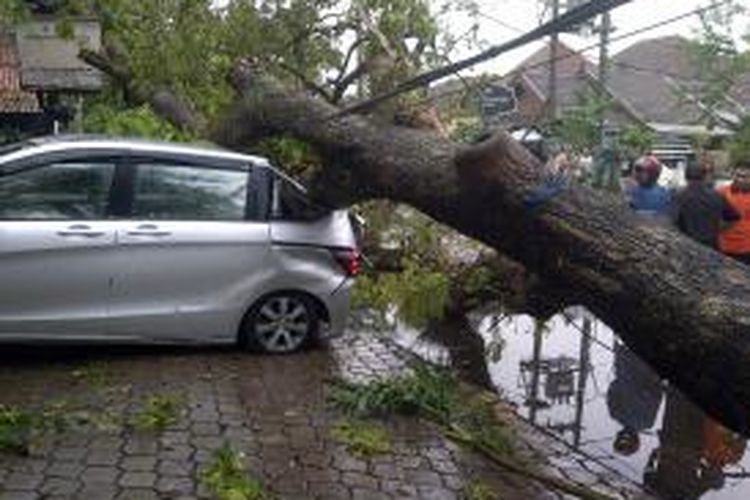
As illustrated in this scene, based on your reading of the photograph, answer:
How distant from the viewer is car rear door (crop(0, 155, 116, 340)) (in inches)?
362

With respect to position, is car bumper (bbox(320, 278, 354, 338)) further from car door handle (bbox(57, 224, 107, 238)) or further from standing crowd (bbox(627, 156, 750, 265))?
standing crowd (bbox(627, 156, 750, 265))

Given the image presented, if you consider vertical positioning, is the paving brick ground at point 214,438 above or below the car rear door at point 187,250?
below

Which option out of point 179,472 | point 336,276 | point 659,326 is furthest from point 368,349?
point 659,326

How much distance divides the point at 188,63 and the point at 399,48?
9.18 ft

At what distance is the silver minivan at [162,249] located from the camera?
9.28 meters

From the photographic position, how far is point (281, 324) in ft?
34.2

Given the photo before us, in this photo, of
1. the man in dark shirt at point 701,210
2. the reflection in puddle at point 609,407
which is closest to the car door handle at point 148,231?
the reflection in puddle at point 609,407

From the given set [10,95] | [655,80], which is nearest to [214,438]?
[10,95]

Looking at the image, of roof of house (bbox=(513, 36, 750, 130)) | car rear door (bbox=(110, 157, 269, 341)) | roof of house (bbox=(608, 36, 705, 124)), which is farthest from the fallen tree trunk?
roof of house (bbox=(608, 36, 705, 124))

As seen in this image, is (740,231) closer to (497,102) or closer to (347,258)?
(497,102)

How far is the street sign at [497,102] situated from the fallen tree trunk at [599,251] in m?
4.37

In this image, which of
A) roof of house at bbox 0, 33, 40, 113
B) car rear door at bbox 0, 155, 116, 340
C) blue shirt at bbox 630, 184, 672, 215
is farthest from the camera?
roof of house at bbox 0, 33, 40, 113

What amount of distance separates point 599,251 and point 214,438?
2.89m

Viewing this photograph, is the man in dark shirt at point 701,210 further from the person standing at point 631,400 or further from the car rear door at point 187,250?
the car rear door at point 187,250
